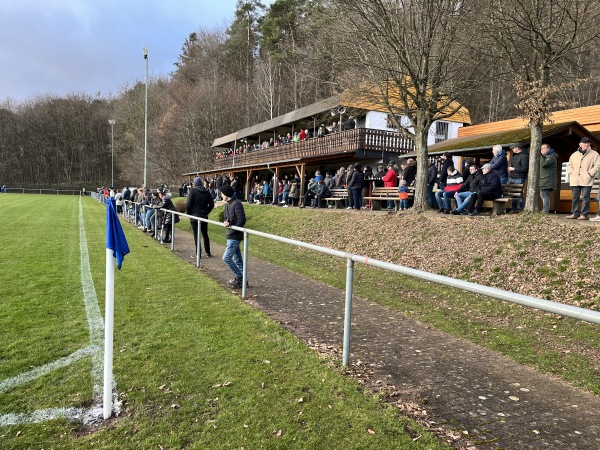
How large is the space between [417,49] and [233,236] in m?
9.00

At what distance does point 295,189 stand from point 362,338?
664 inches

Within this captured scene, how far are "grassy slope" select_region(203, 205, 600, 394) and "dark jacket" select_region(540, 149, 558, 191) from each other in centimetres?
120

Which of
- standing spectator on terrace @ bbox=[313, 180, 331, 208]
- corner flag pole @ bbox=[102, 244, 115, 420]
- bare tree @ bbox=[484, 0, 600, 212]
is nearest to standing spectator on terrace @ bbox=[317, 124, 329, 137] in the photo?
standing spectator on terrace @ bbox=[313, 180, 331, 208]

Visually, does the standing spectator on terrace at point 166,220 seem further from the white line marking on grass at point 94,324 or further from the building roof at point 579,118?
the building roof at point 579,118

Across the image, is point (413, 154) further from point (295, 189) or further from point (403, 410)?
point (403, 410)

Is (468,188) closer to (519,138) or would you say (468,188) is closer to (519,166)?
(519,166)

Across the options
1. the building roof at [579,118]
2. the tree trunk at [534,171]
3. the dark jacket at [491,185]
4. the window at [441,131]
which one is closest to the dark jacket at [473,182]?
the dark jacket at [491,185]

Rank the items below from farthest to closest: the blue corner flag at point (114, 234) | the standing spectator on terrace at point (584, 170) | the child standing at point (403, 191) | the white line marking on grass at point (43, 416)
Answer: the child standing at point (403, 191) → the standing spectator on terrace at point (584, 170) → the blue corner flag at point (114, 234) → the white line marking on grass at point (43, 416)

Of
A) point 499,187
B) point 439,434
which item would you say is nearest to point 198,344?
point 439,434

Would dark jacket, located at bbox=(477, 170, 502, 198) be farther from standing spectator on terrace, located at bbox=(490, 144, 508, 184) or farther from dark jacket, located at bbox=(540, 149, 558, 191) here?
dark jacket, located at bbox=(540, 149, 558, 191)

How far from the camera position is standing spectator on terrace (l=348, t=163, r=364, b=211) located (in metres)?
16.2

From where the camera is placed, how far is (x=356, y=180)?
16281 millimetres

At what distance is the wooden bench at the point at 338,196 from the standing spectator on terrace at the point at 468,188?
6.40 meters

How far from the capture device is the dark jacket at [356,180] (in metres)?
16.1
